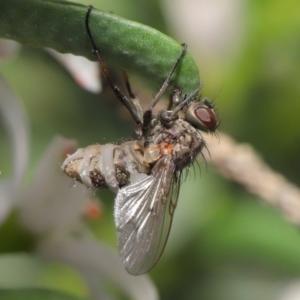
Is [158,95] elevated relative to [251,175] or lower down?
elevated

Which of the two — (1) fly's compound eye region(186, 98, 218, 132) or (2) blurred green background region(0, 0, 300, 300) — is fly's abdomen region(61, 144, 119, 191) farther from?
(2) blurred green background region(0, 0, 300, 300)

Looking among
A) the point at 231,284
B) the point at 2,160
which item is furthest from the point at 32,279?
the point at 231,284

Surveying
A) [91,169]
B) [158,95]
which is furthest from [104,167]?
[158,95]

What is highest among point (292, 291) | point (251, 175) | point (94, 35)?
point (94, 35)

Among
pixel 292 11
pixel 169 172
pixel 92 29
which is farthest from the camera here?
pixel 292 11

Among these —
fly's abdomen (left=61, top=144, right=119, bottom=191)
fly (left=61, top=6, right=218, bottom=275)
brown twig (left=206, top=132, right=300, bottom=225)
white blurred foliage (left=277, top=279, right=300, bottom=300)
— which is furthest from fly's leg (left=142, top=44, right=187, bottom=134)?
white blurred foliage (left=277, top=279, right=300, bottom=300)

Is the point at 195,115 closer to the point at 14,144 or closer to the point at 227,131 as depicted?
the point at 14,144

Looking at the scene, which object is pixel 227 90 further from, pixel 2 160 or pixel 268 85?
pixel 2 160
